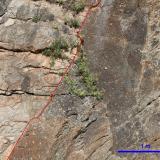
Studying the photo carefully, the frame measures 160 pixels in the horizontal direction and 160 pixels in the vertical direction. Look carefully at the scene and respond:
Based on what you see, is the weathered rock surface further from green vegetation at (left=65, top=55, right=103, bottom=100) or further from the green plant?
green vegetation at (left=65, top=55, right=103, bottom=100)

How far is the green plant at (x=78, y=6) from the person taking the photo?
26.6ft

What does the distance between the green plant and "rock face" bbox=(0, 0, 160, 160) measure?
6cm

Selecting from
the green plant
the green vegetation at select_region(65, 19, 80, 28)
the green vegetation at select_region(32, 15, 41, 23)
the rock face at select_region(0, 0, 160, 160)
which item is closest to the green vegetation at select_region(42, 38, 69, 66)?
the rock face at select_region(0, 0, 160, 160)

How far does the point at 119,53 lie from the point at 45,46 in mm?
1494

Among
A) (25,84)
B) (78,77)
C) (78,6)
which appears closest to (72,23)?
(78,6)

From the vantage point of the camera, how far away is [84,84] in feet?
25.6

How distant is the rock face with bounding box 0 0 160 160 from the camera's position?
7441 millimetres

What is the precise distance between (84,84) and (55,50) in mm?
830

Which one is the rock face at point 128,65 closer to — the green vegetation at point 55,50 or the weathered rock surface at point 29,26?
the green vegetation at point 55,50

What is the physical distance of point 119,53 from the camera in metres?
8.18

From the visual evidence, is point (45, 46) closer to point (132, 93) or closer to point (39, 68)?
point (39, 68)

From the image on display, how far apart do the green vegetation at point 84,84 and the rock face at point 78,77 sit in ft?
0.30

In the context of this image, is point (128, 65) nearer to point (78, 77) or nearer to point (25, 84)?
point (78, 77)

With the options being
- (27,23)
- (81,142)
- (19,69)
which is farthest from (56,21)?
(81,142)
